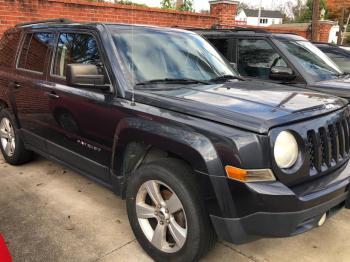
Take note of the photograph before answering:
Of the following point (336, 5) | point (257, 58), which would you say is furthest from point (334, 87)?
point (336, 5)

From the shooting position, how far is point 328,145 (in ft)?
9.56

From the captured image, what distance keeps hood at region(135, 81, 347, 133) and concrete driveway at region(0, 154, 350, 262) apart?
1231 mm

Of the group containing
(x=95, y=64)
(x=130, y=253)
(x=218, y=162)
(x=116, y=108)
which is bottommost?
(x=130, y=253)

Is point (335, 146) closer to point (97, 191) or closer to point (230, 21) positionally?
point (97, 191)

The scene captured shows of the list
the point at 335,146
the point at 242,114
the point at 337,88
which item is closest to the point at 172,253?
the point at 242,114

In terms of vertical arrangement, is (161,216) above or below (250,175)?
below

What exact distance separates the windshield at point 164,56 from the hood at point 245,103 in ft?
0.86

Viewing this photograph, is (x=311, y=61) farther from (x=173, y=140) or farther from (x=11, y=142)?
(x=11, y=142)

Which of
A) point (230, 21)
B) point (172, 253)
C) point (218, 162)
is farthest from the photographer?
point (230, 21)

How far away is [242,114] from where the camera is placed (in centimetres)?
272

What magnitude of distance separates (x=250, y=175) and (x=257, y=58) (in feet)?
13.2

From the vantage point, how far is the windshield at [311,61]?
588cm

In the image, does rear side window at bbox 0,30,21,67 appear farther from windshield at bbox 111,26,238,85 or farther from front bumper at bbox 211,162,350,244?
front bumper at bbox 211,162,350,244

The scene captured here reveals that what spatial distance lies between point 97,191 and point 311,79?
133 inches
